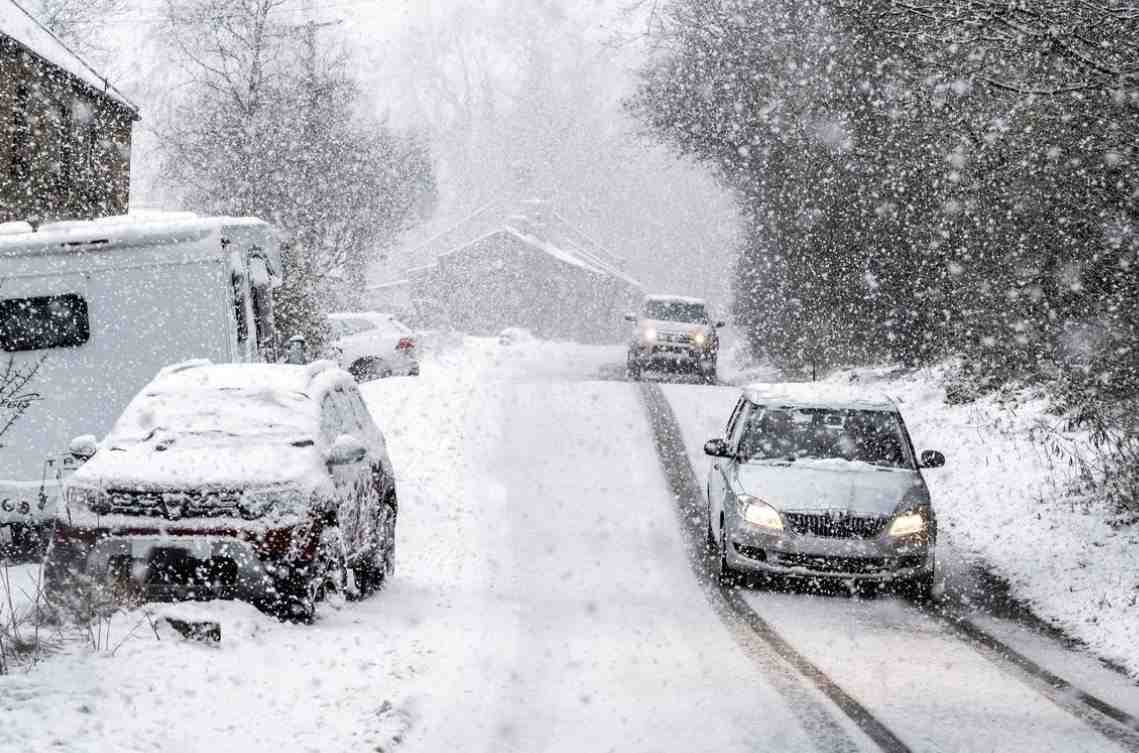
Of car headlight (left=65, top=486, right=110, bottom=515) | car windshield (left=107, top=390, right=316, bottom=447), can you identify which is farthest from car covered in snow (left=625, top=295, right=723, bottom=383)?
car headlight (left=65, top=486, right=110, bottom=515)

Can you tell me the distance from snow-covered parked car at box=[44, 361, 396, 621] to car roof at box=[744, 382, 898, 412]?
182 inches

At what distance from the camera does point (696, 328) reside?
106 feet

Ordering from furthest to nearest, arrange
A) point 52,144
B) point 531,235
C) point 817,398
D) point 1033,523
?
point 531,235 → point 52,144 → point 1033,523 → point 817,398

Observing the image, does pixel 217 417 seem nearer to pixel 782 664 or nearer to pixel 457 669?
pixel 457 669

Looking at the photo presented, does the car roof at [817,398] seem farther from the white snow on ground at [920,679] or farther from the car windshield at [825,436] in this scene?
the white snow on ground at [920,679]

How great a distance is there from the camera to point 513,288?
250 ft

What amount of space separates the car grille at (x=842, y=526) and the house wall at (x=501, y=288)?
6459 cm

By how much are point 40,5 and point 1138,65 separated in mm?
44017

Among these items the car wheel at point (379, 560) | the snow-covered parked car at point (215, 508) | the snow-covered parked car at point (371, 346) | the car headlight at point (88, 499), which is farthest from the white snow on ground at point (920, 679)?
the snow-covered parked car at point (371, 346)

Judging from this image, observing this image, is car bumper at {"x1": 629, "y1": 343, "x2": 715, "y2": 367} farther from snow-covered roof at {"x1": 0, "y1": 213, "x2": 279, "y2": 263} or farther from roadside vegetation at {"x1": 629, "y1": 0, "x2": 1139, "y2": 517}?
snow-covered roof at {"x1": 0, "y1": 213, "x2": 279, "y2": 263}

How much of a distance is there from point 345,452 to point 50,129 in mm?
24061

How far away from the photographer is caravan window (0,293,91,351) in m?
12.1

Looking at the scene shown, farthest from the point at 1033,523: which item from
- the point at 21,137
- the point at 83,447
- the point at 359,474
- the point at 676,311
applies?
the point at 21,137

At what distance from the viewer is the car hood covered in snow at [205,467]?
8.45 meters
